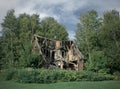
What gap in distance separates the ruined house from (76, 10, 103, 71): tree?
16.5ft

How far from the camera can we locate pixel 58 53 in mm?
56031

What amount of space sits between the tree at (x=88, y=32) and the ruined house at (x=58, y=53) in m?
5.02

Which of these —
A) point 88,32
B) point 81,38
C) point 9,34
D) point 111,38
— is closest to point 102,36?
point 111,38

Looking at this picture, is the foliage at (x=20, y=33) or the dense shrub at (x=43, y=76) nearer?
the dense shrub at (x=43, y=76)

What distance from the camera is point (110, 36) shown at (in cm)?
6103

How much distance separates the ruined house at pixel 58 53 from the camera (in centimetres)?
5412

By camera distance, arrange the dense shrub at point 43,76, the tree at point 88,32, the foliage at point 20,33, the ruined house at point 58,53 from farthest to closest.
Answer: the tree at point 88,32 < the foliage at point 20,33 < the ruined house at point 58,53 < the dense shrub at point 43,76

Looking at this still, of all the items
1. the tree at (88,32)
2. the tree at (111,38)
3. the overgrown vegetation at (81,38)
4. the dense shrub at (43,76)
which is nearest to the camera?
the dense shrub at (43,76)

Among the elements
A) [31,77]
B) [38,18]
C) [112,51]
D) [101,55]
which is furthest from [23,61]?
[38,18]

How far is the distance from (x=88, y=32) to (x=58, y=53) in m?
10.0

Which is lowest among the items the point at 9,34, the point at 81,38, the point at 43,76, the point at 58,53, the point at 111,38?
the point at 43,76

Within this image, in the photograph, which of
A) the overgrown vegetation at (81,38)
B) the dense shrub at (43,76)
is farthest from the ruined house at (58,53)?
the dense shrub at (43,76)

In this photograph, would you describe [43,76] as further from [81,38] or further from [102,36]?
[81,38]

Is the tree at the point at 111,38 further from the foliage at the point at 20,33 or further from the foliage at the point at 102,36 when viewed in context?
the foliage at the point at 20,33
